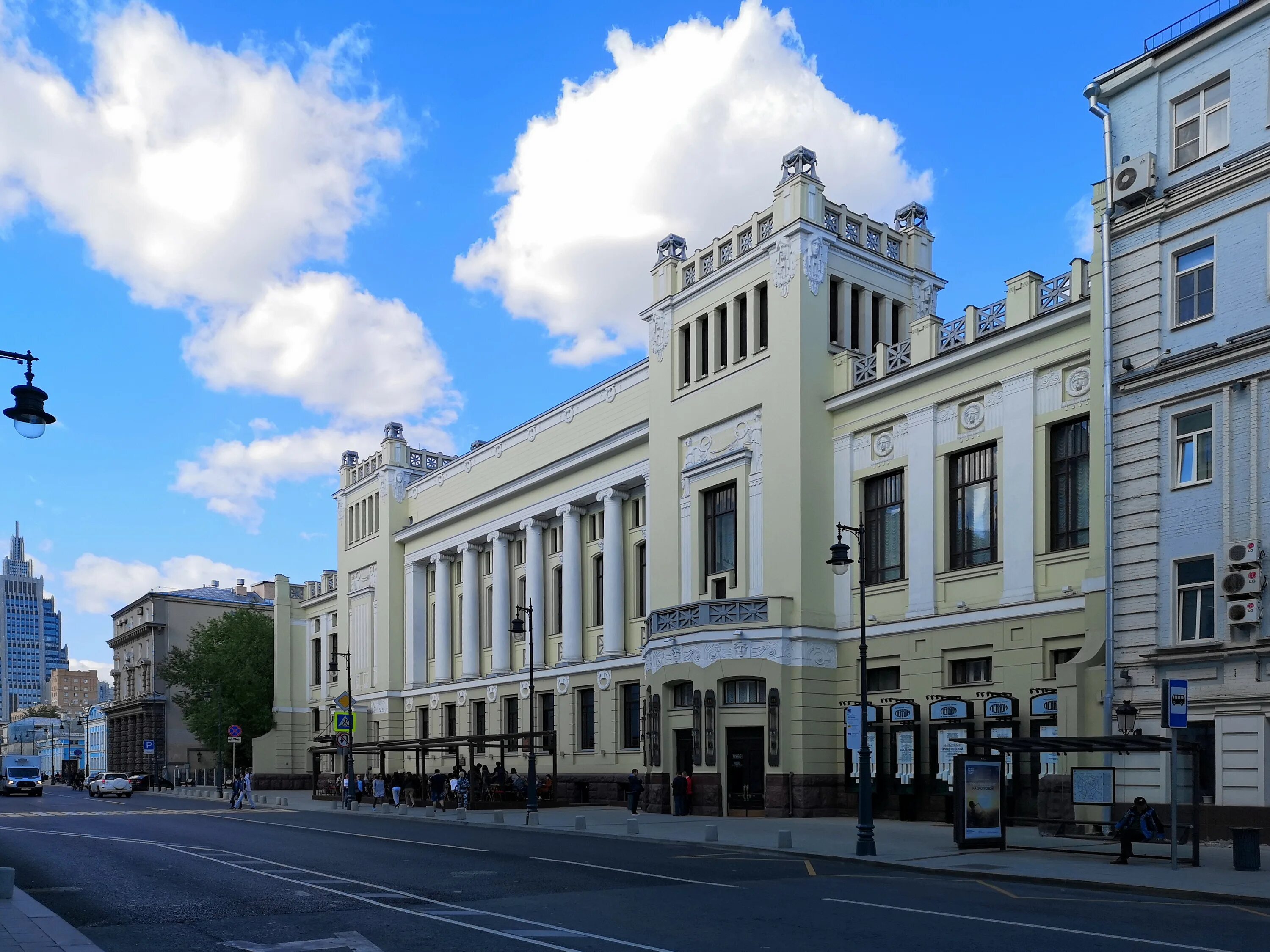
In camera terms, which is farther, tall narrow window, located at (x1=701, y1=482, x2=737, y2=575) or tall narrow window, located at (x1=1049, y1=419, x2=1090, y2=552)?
tall narrow window, located at (x1=701, y1=482, x2=737, y2=575)

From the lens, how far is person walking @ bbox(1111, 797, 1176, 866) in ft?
70.6

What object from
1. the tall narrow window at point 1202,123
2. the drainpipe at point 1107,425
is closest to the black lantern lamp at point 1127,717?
the drainpipe at point 1107,425

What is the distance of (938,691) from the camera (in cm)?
3434

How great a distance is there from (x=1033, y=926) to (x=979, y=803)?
10.6 m

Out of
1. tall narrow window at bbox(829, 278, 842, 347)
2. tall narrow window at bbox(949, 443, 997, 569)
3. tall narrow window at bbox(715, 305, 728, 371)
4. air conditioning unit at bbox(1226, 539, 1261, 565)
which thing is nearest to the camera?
air conditioning unit at bbox(1226, 539, 1261, 565)

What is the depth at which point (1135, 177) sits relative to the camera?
27641mm

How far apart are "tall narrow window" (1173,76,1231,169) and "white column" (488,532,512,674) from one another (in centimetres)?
3819

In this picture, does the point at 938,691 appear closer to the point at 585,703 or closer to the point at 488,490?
the point at 585,703

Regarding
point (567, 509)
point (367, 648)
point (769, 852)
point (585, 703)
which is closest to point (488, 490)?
point (567, 509)

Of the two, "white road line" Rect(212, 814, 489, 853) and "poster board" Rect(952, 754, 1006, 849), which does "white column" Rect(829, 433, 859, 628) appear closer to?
"poster board" Rect(952, 754, 1006, 849)

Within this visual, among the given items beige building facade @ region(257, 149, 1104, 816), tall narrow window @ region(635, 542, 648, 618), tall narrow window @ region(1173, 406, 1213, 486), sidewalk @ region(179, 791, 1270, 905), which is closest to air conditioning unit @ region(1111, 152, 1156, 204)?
beige building facade @ region(257, 149, 1104, 816)

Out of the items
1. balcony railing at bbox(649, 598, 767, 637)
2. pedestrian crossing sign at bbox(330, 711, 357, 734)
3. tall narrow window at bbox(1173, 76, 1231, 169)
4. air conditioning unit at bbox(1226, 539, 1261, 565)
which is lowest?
pedestrian crossing sign at bbox(330, 711, 357, 734)

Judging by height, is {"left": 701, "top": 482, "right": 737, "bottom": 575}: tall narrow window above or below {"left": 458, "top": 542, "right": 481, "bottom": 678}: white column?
above

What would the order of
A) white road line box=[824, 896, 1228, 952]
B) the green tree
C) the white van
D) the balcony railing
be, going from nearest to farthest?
white road line box=[824, 896, 1228, 952]
the balcony railing
the white van
the green tree
